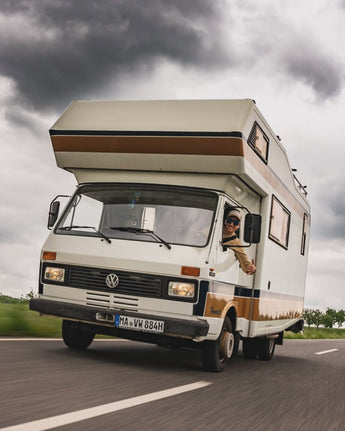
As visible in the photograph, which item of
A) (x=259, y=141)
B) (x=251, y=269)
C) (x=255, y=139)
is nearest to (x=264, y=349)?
(x=251, y=269)

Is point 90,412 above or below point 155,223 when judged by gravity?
Answer: below

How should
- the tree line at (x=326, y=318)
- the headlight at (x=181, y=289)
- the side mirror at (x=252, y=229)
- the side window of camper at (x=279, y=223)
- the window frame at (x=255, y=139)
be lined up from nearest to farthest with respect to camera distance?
the headlight at (x=181, y=289), the side mirror at (x=252, y=229), the window frame at (x=255, y=139), the side window of camper at (x=279, y=223), the tree line at (x=326, y=318)

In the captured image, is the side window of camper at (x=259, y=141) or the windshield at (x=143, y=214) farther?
the side window of camper at (x=259, y=141)

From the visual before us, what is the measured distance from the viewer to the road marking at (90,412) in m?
4.39

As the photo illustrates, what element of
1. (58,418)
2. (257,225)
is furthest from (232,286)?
(58,418)

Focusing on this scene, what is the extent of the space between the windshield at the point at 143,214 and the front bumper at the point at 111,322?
0.94 meters

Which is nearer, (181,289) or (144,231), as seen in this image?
(181,289)

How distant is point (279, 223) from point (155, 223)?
142 inches

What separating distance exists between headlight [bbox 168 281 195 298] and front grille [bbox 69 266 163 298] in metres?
0.14

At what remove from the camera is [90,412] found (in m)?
5.07

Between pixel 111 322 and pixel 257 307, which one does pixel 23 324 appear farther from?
pixel 257 307

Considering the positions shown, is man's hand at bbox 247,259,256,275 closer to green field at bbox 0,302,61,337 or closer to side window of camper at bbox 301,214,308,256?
green field at bbox 0,302,61,337

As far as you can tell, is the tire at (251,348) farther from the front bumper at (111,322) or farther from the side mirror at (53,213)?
the side mirror at (53,213)

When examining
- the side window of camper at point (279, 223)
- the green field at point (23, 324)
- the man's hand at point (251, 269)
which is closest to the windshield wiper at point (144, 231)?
the man's hand at point (251, 269)
